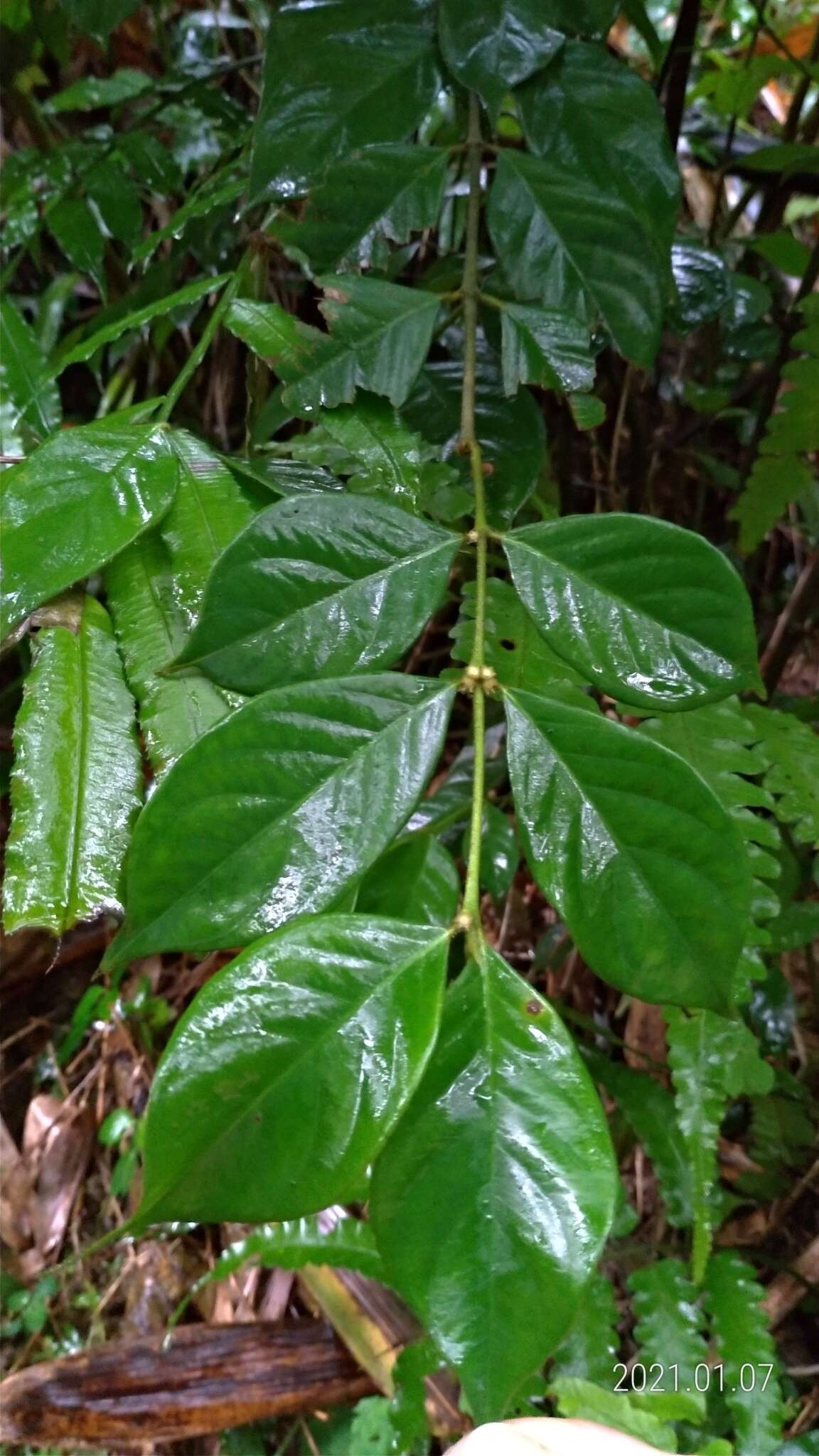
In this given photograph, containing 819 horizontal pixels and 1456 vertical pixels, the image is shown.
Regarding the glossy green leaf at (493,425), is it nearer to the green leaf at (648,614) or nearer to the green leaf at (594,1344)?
the green leaf at (648,614)

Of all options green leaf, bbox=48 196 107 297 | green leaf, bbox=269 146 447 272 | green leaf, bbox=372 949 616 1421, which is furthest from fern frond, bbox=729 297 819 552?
green leaf, bbox=372 949 616 1421

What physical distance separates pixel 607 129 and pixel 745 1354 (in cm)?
103

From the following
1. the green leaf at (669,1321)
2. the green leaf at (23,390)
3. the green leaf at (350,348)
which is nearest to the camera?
the green leaf at (350,348)

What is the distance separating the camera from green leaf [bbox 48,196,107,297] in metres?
0.77

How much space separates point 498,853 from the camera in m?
0.76

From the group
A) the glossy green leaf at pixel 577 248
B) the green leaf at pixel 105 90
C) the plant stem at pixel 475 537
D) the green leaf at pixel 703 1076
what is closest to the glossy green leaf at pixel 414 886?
the plant stem at pixel 475 537

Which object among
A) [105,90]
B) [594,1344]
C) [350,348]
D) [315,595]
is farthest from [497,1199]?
[105,90]

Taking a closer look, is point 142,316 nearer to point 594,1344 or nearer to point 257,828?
point 257,828

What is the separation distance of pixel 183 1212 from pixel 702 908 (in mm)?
196

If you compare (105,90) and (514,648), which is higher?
(105,90)

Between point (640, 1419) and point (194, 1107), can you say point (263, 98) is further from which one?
point (640, 1419)

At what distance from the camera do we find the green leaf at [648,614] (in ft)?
1.19

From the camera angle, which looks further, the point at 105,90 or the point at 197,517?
the point at 105,90

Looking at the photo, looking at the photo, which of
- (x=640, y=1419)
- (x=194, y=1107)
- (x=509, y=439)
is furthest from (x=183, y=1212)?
(x=640, y=1419)
